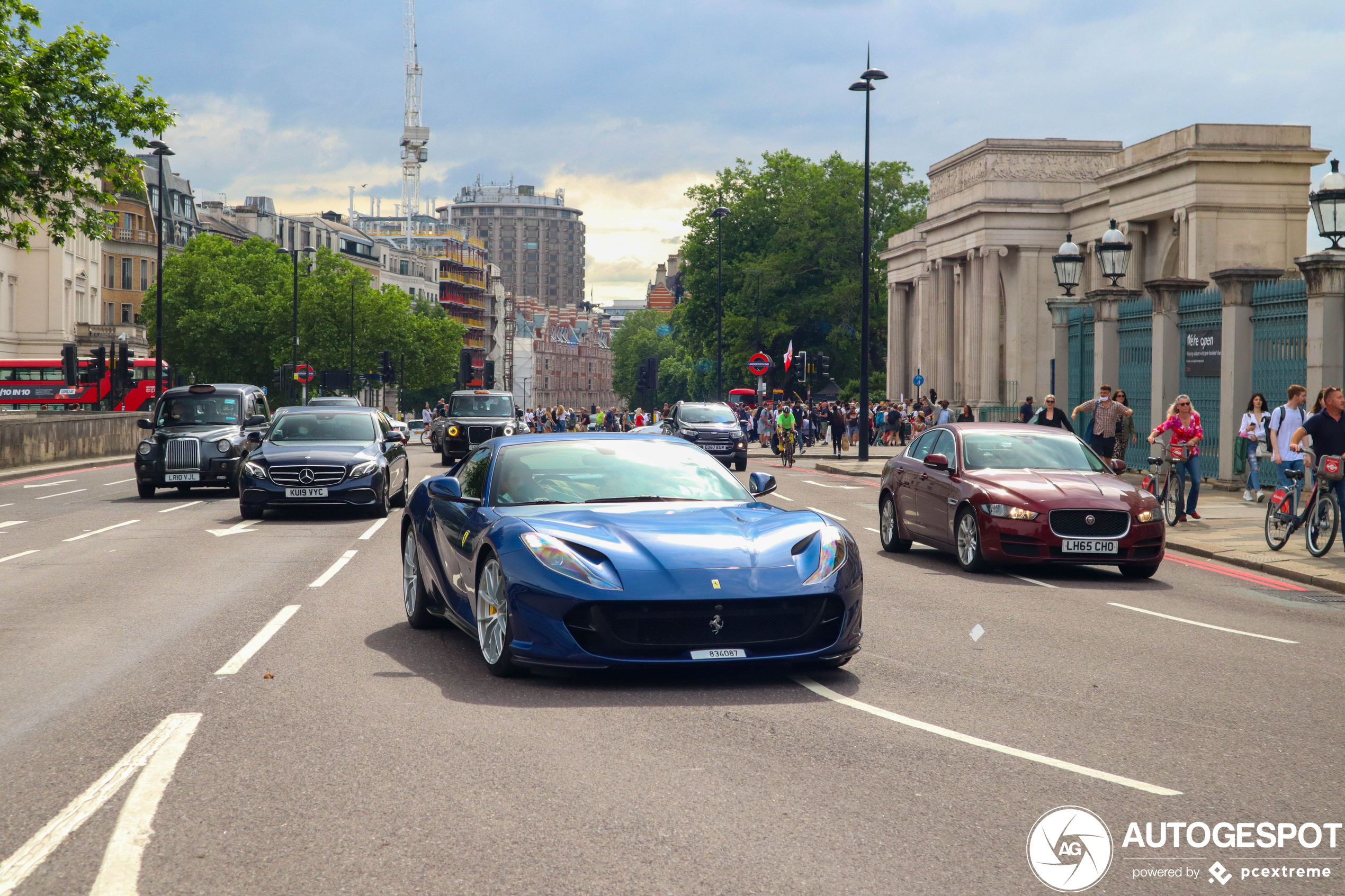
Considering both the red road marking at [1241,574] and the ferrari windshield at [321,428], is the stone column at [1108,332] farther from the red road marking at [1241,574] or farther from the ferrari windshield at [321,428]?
the ferrari windshield at [321,428]

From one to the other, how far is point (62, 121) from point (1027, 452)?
2085 centimetres

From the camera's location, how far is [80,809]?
196 inches

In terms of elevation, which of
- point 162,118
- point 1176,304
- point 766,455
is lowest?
point 766,455

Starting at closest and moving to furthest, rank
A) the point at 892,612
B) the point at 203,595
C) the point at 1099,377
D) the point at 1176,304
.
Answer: the point at 892,612, the point at 203,595, the point at 1176,304, the point at 1099,377

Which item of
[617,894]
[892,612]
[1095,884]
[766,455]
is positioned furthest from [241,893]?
[766,455]

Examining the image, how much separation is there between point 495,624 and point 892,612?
157 inches

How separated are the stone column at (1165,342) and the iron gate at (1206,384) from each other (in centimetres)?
24

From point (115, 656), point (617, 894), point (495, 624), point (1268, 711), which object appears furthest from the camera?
point (115, 656)

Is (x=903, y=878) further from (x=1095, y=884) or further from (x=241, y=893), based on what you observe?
(x=241, y=893)

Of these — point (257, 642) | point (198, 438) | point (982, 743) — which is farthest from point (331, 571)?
point (198, 438)

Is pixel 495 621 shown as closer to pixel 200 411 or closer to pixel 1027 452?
pixel 1027 452

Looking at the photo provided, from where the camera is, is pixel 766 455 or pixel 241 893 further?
pixel 766 455

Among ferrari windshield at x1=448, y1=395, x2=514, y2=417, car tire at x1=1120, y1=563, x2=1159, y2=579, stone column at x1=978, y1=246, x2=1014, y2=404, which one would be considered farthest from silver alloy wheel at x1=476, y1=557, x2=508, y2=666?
stone column at x1=978, y1=246, x2=1014, y2=404

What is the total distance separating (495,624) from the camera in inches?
293
